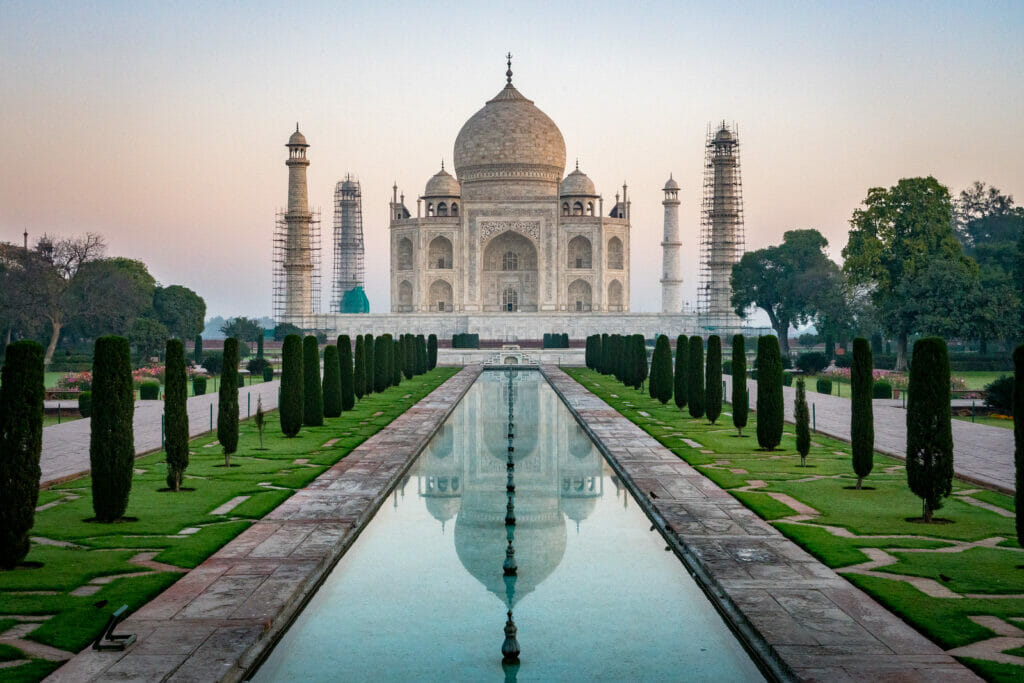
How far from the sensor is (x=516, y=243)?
50.7 metres

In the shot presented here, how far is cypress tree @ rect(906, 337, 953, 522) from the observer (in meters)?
7.87

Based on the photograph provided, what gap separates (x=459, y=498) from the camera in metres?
9.48

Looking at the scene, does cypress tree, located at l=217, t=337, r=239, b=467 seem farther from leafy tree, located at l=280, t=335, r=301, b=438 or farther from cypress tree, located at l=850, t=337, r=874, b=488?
cypress tree, located at l=850, t=337, r=874, b=488

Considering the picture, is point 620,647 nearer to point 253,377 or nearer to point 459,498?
point 459,498

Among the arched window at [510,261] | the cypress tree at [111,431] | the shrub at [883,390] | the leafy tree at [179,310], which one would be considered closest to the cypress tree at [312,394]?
the cypress tree at [111,431]

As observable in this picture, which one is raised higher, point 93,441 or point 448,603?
point 93,441

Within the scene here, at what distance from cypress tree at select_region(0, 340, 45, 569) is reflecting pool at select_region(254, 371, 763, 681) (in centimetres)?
197

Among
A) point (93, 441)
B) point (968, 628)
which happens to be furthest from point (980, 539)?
point (93, 441)

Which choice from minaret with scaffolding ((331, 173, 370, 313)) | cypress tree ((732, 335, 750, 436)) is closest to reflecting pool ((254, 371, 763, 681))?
cypress tree ((732, 335, 750, 436))

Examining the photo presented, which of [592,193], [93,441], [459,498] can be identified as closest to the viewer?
[93,441]

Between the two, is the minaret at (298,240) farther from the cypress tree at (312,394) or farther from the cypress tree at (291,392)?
the cypress tree at (291,392)

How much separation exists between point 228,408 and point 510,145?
4050 cm

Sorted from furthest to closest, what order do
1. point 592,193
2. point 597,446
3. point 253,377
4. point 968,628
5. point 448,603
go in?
point 592,193, point 253,377, point 597,446, point 448,603, point 968,628

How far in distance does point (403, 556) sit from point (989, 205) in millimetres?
53670
